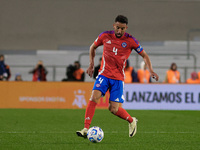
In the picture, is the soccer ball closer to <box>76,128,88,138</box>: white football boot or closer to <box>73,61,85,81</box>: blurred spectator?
<box>76,128,88,138</box>: white football boot

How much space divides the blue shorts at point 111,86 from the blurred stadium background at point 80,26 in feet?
52.7

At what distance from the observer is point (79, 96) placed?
16578mm

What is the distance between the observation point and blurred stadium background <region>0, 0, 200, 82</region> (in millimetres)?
24562

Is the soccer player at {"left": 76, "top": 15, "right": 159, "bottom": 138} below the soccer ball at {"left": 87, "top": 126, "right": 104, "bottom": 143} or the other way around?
the other way around

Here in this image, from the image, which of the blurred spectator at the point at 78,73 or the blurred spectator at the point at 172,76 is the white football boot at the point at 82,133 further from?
the blurred spectator at the point at 172,76

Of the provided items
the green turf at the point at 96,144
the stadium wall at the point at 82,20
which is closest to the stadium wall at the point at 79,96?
the green turf at the point at 96,144

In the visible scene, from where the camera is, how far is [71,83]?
658 inches

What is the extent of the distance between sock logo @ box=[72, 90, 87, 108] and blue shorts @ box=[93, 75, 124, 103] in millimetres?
8698

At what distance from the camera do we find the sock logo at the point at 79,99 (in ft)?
54.1

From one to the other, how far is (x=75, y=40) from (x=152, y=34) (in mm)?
4299

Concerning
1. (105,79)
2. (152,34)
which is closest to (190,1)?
(152,34)

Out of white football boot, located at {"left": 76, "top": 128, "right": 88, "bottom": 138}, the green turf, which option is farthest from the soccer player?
the green turf

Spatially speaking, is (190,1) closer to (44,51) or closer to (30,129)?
(44,51)

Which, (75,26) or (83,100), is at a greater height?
(75,26)
